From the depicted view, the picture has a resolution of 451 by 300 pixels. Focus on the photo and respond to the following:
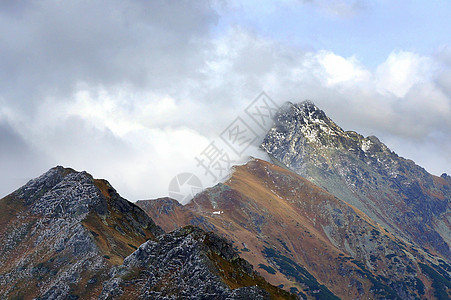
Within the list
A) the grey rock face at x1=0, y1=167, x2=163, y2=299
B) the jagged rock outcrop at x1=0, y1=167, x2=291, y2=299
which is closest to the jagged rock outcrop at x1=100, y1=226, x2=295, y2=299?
the jagged rock outcrop at x1=0, y1=167, x2=291, y2=299

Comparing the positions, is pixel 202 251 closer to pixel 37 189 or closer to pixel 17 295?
pixel 17 295

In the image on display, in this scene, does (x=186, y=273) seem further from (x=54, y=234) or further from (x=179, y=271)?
(x=54, y=234)

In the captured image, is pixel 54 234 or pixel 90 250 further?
pixel 54 234

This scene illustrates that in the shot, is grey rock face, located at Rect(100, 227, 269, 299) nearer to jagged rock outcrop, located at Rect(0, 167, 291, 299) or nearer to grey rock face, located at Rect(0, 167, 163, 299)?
jagged rock outcrop, located at Rect(0, 167, 291, 299)

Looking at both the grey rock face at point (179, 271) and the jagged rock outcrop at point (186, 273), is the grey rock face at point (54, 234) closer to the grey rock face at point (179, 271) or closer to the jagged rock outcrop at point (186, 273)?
the grey rock face at point (179, 271)

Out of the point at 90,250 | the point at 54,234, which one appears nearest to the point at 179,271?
the point at 90,250

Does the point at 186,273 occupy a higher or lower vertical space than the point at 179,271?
lower

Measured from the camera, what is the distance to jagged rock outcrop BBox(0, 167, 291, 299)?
10569 centimetres

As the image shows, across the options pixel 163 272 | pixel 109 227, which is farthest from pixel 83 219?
pixel 163 272

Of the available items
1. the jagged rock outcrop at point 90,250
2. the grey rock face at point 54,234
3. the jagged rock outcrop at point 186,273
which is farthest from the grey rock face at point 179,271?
the grey rock face at point 54,234

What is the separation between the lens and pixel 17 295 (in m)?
138

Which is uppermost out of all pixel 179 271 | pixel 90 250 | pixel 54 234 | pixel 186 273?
pixel 54 234

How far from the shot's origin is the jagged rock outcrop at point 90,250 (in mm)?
105688

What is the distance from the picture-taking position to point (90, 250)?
5669 inches
